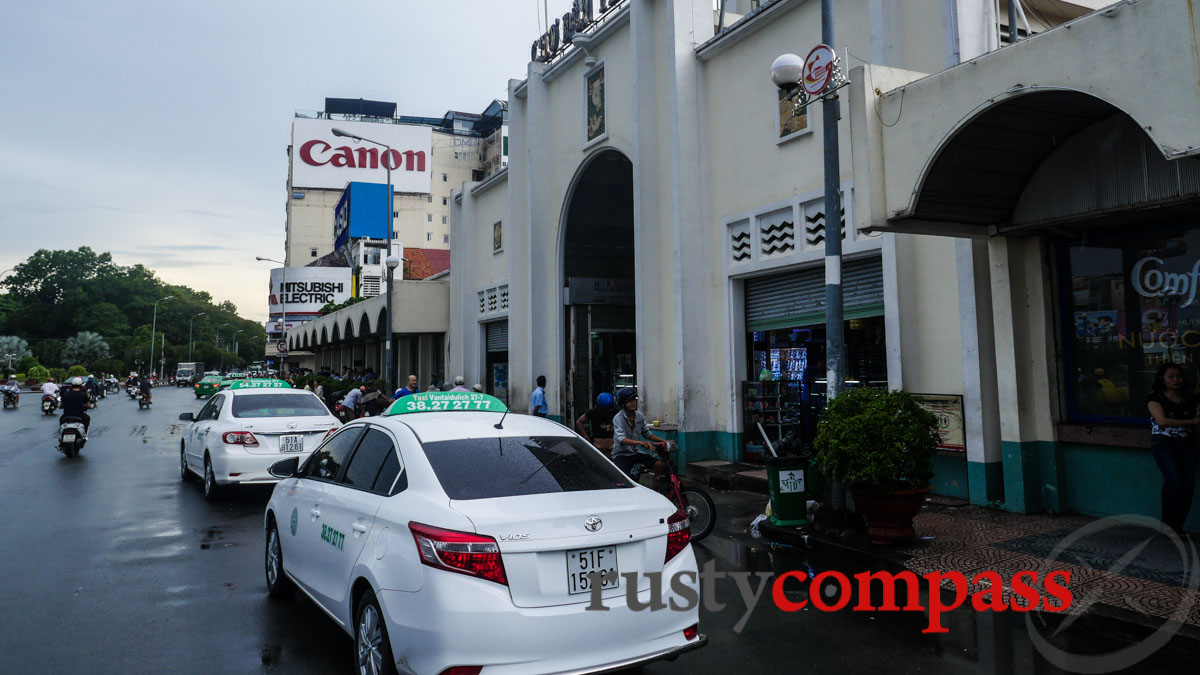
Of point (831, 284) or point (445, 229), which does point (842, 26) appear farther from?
point (445, 229)

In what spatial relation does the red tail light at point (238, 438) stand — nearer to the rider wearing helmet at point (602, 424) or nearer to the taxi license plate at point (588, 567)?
the rider wearing helmet at point (602, 424)

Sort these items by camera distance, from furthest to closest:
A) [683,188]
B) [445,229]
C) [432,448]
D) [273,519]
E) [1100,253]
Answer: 1. [445,229]
2. [683,188]
3. [1100,253]
4. [273,519]
5. [432,448]

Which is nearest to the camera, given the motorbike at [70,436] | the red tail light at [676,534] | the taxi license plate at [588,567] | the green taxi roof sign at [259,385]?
the taxi license plate at [588,567]

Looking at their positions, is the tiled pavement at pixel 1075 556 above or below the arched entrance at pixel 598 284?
below

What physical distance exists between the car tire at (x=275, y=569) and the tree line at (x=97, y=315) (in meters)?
89.3

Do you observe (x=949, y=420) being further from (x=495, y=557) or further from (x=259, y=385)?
(x=259, y=385)

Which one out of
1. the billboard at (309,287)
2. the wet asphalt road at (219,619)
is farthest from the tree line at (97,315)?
the wet asphalt road at (219,619)

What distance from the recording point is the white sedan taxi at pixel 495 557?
3441mm

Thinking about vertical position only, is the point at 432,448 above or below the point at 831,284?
below

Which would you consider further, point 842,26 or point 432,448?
point 842,26

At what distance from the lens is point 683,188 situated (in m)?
12.9

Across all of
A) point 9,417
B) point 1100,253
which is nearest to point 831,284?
point 1100,253

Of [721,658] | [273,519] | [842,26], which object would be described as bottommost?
[721,658]

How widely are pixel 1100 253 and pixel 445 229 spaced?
82.1 metres
